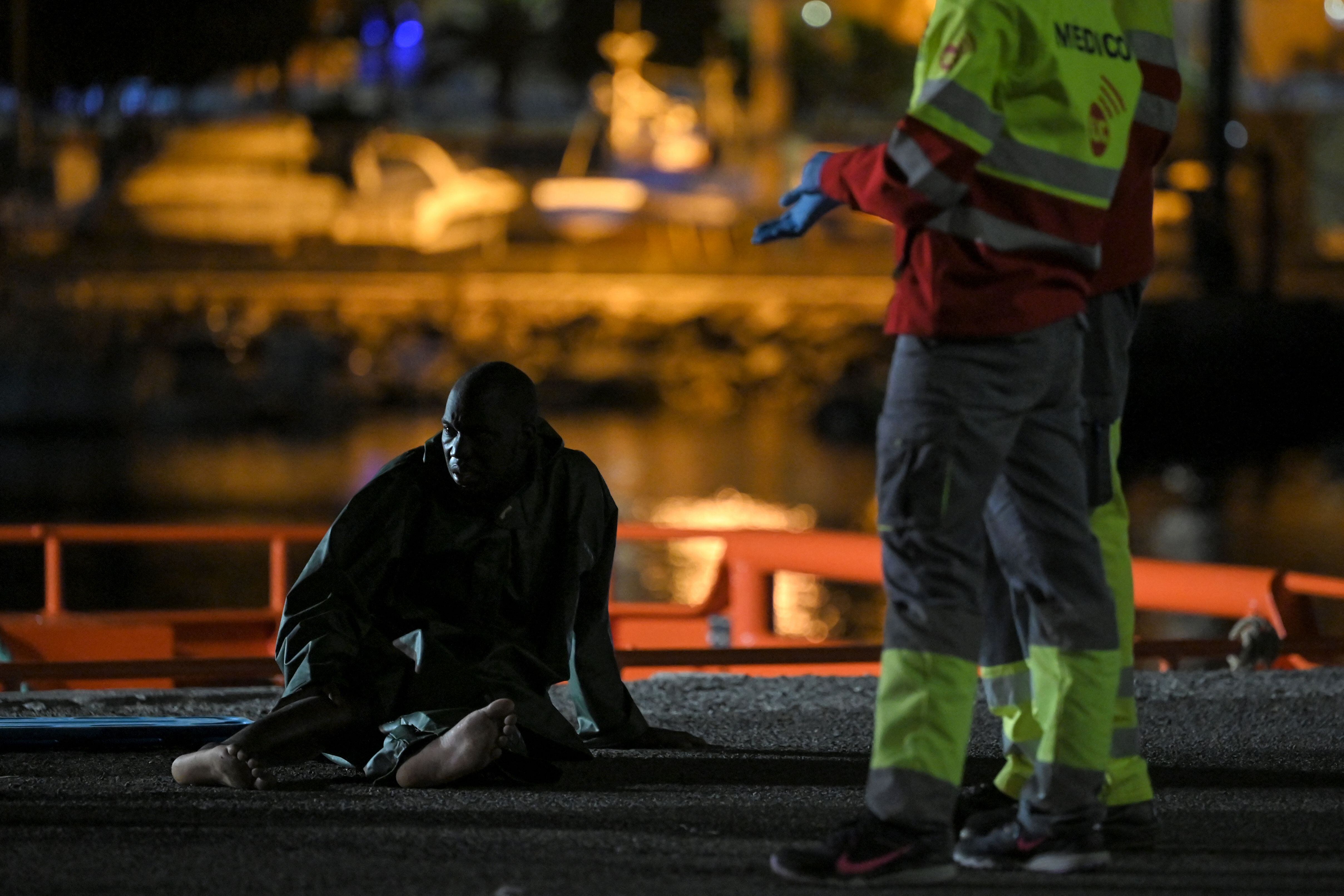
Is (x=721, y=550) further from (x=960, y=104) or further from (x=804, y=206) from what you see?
(x=960, y=104)

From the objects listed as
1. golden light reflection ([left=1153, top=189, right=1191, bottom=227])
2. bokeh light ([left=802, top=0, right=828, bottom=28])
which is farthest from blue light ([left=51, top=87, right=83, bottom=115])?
golden light reflection ([left=1153, top=189, right=1191, bottom=227])

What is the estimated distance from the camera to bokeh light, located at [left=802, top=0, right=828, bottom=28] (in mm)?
72062

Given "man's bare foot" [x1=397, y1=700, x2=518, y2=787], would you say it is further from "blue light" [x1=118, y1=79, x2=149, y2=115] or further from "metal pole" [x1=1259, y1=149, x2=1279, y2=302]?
"blue light" [x1=118, y1=79, x2=149, y2=115]

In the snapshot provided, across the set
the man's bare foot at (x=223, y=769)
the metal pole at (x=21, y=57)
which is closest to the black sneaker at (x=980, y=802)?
the man's bare foot at (x=223, y=769)

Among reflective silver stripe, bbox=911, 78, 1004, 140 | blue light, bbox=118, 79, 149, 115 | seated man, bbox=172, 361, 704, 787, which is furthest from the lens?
blue light, bbox=118, 79, 149, 115

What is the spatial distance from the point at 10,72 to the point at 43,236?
5.11m

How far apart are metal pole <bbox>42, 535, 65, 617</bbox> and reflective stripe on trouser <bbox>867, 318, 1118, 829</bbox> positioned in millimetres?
4920

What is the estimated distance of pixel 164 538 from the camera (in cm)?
740

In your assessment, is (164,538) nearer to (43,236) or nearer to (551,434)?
(551,434)

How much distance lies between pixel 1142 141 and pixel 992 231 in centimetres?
58

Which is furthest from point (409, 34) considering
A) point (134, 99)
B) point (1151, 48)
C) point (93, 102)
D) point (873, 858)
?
point (873, 858)

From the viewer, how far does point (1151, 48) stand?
3711 millimetres

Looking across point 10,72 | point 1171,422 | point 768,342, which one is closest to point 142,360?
point 10,72

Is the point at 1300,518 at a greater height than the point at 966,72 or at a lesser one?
lesser
